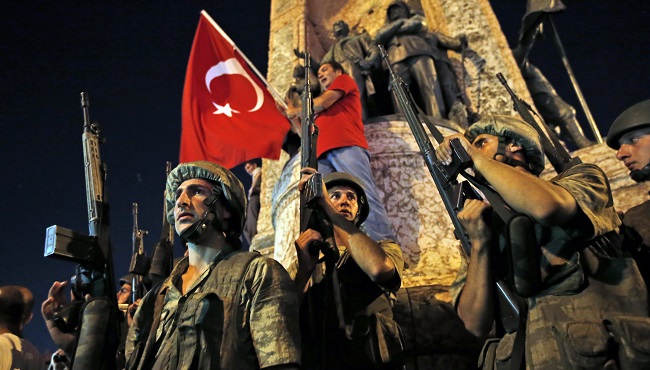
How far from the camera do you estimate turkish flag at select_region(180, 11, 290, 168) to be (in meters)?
6.96

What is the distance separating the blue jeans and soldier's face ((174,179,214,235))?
1.66m

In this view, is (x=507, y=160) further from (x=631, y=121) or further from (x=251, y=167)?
(x=251, y=167)

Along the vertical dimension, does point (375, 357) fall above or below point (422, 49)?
below

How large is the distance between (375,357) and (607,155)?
15.0 feet

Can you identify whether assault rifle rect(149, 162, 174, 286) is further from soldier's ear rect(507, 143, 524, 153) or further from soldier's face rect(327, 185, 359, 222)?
soldier's ear rect(507, 143, 524, 153)

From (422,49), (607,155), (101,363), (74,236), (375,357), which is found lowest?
(375,357)

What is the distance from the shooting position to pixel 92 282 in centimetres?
280

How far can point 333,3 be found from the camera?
10.2 meters

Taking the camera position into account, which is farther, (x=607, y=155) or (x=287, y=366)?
(x=607, y=155)

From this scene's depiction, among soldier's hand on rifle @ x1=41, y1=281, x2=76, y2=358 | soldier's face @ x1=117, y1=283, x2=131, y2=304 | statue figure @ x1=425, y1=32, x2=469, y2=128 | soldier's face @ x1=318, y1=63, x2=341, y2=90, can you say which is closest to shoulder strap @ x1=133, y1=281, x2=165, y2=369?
soldier's hand on rifle @ x1=41, y1=281, x2=76, y2=358

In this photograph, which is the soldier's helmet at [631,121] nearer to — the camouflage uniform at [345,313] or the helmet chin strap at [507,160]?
the helmet chin strap at [507,160]

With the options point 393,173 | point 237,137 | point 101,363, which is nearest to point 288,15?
point 237,137

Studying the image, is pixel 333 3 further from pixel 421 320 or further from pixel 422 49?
pixel 421 320

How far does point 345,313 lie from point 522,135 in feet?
3.67
